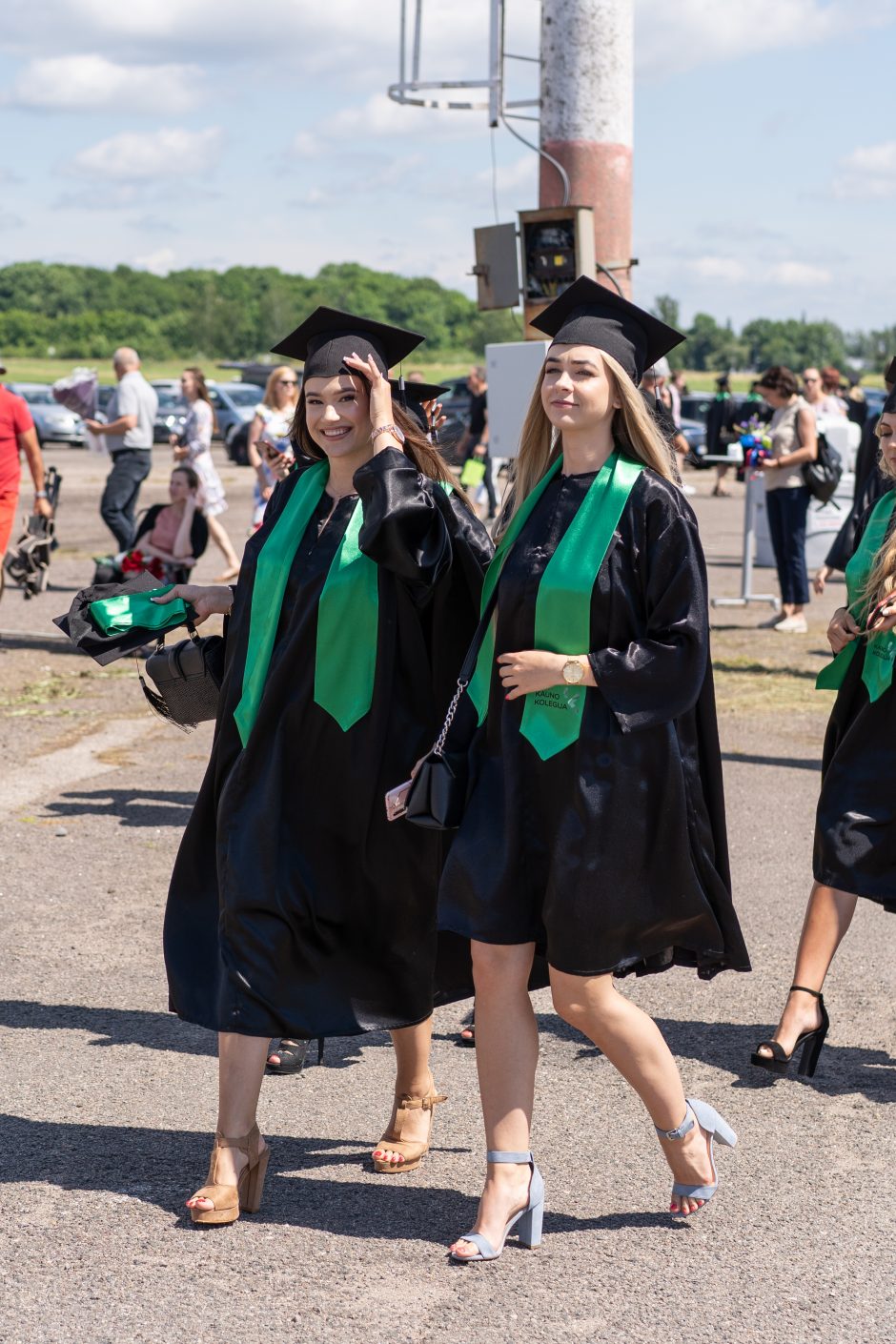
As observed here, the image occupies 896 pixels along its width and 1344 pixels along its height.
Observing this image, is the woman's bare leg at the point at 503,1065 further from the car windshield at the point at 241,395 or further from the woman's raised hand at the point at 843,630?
the car windshield at the point at 241,395

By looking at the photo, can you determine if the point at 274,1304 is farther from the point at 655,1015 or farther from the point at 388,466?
the point at 655,1015

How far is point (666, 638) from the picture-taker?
3391 millimetres

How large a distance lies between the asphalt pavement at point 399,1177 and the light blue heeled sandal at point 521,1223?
35 mm

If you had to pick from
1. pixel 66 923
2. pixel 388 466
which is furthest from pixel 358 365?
pixel 66 923

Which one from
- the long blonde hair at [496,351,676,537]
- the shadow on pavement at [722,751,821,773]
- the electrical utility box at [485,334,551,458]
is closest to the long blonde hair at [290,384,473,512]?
the long blonde hair at [496,351,676,537]

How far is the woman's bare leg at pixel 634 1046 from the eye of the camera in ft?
11.3

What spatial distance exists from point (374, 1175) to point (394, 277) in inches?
6824

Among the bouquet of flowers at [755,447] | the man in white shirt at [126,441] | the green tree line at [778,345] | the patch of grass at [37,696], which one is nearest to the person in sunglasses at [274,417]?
A: the patch of grass at [37,696]

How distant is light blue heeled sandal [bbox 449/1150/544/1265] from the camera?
344 cm

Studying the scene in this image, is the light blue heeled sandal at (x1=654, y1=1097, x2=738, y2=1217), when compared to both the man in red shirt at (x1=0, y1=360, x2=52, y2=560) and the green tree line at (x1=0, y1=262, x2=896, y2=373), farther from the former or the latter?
the green tree line at (x1=0, y1=262, x2=896, y2=373)

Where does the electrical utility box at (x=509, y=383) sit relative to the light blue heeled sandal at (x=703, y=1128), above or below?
above

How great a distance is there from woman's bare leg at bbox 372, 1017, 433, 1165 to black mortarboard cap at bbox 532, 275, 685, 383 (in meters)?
1.63

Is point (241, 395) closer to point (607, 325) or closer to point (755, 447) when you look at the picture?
point (755, 447)

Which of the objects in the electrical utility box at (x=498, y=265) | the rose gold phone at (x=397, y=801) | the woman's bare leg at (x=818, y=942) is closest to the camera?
the rose gold phone at (x=397, y=801)
